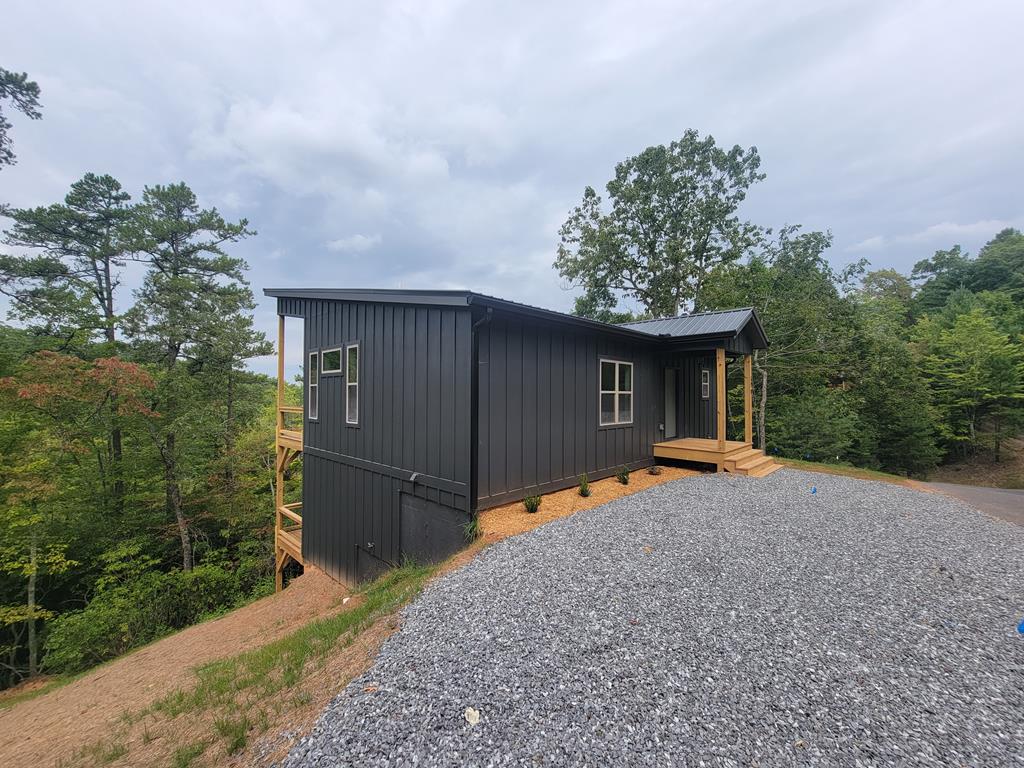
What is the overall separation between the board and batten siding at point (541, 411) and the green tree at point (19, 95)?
12535 millimetres

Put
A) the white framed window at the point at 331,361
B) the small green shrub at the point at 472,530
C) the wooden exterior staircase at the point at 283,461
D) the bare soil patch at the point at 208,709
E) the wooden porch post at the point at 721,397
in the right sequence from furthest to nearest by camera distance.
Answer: the wooden exterior staircase at the point at 283,461
the wooden porch post at the point at 721,397
the white framed window at the point at 331,361
the small green shrub at the point at 472,530
the bare soil patch at the point at 208,709

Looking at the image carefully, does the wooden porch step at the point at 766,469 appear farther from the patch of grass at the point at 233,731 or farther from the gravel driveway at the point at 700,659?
the patch of grass at the point at 233,731

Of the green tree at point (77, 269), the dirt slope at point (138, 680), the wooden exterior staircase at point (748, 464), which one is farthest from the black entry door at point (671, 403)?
the green tree at point (77, 269)

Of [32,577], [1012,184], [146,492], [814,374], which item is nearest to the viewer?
[32,577]

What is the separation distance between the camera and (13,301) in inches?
449

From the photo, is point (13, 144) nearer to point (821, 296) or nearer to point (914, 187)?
point (821, 296)

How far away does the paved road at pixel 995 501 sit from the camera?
247 inches

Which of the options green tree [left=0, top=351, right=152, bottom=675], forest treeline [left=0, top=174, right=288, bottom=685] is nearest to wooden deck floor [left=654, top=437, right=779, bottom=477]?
forest treeline [left=0, top=174, right=288, bottom=685]

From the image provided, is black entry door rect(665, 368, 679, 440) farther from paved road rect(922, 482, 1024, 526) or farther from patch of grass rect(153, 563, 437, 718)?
patch of grass rect(153, 563, 437, 718)

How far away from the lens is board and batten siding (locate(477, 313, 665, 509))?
17.6 ft

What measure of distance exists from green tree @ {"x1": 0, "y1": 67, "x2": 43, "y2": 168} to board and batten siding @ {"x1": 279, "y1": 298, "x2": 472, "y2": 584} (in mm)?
7066

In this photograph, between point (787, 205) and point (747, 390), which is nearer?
point (747, 390)

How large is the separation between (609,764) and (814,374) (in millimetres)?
18577

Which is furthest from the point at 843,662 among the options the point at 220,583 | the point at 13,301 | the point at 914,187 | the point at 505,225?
the point at 914,187
